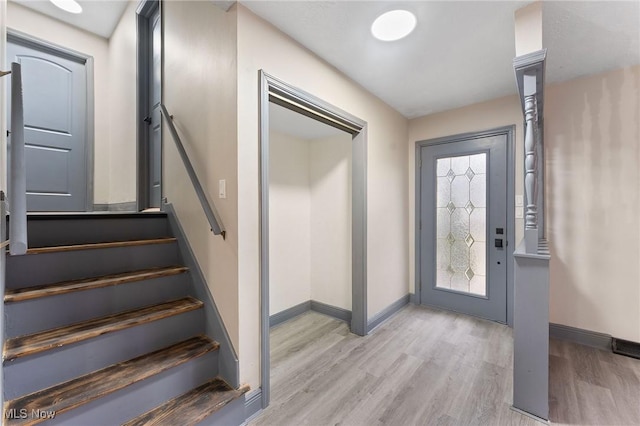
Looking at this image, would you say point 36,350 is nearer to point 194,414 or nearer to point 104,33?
point 194,414

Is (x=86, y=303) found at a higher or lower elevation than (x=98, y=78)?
lower

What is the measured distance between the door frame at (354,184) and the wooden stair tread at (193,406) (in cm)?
25

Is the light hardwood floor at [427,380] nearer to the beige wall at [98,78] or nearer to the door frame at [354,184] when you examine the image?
the door frame at [354,184]

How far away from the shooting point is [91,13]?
9.79 ft

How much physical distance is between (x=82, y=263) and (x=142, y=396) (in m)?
0.94

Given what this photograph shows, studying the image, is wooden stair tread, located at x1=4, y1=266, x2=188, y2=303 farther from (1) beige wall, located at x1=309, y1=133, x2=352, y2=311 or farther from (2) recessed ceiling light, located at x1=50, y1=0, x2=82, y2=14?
(2) recessed ceiling light, located at x1=50, y1=0, x2=82, y2=14

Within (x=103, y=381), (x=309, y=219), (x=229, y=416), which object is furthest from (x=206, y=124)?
(x=309, y=219)

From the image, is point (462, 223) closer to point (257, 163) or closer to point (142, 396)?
point (257, 163)

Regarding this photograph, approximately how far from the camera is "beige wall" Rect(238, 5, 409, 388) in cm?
167

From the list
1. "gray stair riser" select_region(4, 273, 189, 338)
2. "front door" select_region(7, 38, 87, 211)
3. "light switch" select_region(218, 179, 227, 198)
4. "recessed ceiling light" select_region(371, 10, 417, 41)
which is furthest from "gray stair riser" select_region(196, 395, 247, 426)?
"front door" select_region(7, 38, 87, 211)

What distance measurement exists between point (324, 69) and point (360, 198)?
1.23m

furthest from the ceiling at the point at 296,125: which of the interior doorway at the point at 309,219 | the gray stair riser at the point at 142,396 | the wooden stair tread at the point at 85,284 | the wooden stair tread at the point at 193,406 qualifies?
the wooden stair tread at the point at 193,406

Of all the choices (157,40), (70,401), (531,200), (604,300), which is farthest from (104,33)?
(604,300)

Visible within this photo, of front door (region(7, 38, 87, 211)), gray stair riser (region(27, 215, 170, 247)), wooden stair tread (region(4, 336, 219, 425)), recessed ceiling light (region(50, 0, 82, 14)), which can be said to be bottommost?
wooden stair tread (region(4, 336, 219, 425))
